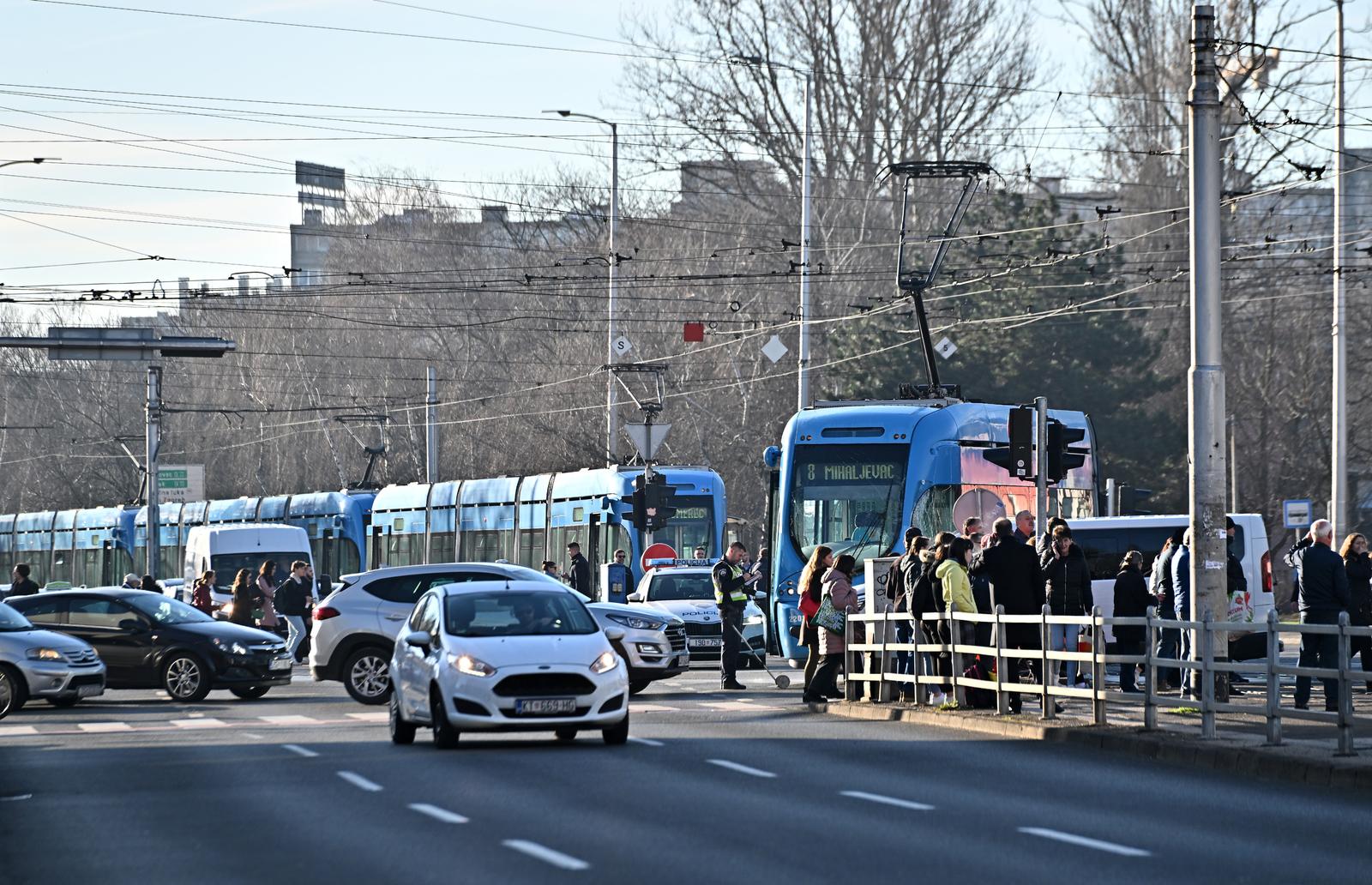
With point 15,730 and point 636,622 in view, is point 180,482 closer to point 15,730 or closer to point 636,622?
point 636,622

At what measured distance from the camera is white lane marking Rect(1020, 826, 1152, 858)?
36.4 ft

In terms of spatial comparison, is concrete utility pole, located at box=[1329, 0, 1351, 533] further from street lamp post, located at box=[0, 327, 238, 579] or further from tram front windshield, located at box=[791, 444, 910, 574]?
street lamp post, located at box=[0, 327, 238, 579]

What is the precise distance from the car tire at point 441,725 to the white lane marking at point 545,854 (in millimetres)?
6735

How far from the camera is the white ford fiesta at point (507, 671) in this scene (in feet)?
60.2

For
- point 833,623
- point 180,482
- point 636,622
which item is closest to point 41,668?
point 636,622

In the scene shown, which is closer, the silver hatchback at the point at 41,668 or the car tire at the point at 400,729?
the car tire at the point at 400,729

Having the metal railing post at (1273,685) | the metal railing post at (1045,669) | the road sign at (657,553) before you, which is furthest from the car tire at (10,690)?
the metal railing post at (1273,685)

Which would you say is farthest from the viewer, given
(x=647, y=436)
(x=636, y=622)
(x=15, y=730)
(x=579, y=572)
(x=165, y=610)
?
(x=647, y=436)

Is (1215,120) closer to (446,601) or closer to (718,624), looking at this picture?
(446,601)

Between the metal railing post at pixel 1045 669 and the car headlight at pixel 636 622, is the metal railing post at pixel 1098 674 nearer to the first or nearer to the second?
the metal railing post at pixel 1045 669

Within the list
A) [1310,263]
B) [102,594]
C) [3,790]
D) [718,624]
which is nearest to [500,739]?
[3,790]

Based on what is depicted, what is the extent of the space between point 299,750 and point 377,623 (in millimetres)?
6480

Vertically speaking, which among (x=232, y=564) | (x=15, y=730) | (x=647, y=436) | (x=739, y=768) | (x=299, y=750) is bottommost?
(x=15, y=730)

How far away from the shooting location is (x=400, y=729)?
63.4 feet
